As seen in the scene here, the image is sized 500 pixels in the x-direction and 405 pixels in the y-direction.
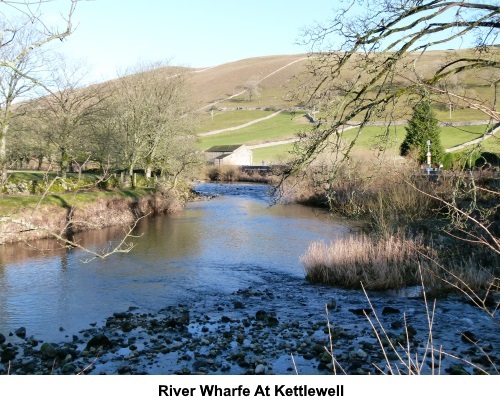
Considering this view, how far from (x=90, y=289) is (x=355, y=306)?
7.59 metres

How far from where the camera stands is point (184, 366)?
9.48 m

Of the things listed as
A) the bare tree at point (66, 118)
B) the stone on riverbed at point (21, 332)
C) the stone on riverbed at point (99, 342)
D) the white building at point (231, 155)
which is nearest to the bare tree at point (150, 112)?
the bare tree at point (66, 118)

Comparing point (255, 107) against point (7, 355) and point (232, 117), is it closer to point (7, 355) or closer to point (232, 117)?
point (232, 117)

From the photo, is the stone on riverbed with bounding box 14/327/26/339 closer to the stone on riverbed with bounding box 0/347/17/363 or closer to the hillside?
the stone on riverbed with bounding box 0/347/17/363

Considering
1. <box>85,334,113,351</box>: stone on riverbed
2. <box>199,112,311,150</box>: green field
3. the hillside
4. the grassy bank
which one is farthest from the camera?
<box>199,112,311,150</box>: green field

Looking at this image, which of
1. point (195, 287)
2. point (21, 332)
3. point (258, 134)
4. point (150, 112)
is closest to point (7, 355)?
point (21, 332)

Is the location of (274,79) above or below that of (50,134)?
above

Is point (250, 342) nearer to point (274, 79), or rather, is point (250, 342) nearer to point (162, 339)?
point (162, 339)

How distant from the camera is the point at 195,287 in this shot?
51.6 feet

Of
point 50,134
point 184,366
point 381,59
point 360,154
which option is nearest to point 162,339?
point 184,366

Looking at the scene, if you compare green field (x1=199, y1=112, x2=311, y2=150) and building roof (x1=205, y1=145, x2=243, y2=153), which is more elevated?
green field (x1=199, y1=112, x2=311, y2=150)

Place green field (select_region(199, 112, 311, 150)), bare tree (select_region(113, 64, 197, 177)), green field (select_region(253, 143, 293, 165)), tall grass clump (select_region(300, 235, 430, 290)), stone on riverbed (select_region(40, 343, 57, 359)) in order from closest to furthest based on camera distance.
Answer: stone on riverbed (select_region(40, 343, 57, 359))
tall grass clump (select_region(300, 235, 430, 290))
bare tree (select_region(113, 64, 197, 177))
green field (select_region(253, 143, 293, 165))
green field (select_region(199, 112, 311, 150))

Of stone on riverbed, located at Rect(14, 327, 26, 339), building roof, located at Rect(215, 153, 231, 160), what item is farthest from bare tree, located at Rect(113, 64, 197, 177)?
building roof, located at Rect(215, 153, 231, 160)

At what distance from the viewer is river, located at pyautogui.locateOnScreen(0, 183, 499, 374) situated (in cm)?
1194
